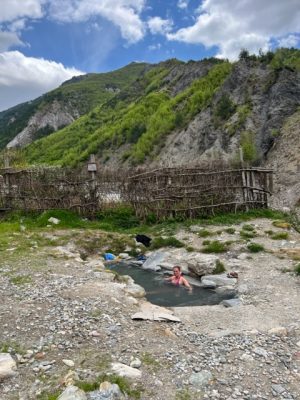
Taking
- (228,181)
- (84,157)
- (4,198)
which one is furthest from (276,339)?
(84,157)

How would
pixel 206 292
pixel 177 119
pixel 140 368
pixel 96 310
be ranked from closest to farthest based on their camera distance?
1. pixel 140 368
2. pixel 96 310
3. pixel 206 292
4. pixel 177 119

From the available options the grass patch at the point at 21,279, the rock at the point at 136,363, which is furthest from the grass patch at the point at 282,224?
the rock at the point at 136,363

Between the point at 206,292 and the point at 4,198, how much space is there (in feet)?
34.7

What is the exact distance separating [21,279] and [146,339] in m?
3.77

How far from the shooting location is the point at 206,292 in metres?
9.62

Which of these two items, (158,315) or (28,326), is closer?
(28,326)

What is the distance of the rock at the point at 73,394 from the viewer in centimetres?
464

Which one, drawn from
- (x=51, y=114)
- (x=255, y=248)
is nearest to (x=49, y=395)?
(x=255, y=248)

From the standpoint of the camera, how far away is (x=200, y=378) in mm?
5215

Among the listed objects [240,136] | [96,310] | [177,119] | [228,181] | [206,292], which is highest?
[177,119]

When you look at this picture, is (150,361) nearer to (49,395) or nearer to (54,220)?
(49,395)

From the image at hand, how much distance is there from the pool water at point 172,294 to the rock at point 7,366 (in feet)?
13.0

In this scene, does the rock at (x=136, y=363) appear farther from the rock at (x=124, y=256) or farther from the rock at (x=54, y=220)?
the rock at (x=54, y=220)

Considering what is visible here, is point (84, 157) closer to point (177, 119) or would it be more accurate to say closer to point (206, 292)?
point (177, 119)
